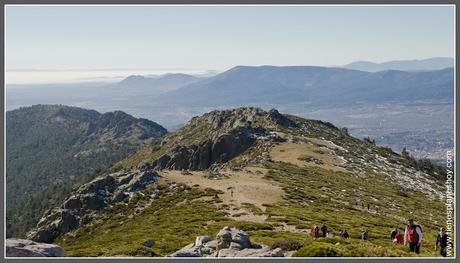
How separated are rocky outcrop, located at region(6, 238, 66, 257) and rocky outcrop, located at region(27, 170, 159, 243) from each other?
1746 inches

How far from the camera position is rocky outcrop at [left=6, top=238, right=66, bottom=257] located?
27281 mm

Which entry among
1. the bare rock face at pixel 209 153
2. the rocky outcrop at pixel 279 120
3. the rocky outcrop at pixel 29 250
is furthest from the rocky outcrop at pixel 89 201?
the rocky outcrop at pixel 279 120

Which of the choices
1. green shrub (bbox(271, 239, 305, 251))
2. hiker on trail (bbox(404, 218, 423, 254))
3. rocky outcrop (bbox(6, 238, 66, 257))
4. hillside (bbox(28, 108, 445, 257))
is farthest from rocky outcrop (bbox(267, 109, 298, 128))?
rocky outcrop (bbox(6, 238, 66, 257))

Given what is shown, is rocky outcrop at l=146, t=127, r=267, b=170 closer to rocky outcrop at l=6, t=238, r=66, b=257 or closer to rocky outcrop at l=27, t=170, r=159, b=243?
rocky outcrop at l=27, t=170, r=159, b=243

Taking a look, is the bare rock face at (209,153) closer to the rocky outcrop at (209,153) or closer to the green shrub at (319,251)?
the rocky outcrop at (209,153)

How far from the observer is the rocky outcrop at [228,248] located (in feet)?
96.9

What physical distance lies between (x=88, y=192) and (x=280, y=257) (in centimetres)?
5828

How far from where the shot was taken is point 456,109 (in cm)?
2966

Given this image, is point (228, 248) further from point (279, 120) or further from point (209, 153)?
point (279, 120)

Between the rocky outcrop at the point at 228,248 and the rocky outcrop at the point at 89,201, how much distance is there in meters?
44.0

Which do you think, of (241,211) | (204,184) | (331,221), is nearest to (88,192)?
(204,184)

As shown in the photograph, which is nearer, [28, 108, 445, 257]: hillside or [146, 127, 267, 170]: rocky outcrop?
[28, 108, 445, 257]: hillside

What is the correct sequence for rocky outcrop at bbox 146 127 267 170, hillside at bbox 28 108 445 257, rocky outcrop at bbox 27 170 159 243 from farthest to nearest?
rocky outcrop at bbox 146 127 267 170
rocky outcrop at bbox 27 170 159 243
hillside at bbox 28 108 445 257

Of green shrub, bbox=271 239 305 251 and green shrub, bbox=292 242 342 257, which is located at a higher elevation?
green shrub, bbox=292 242 342 257
